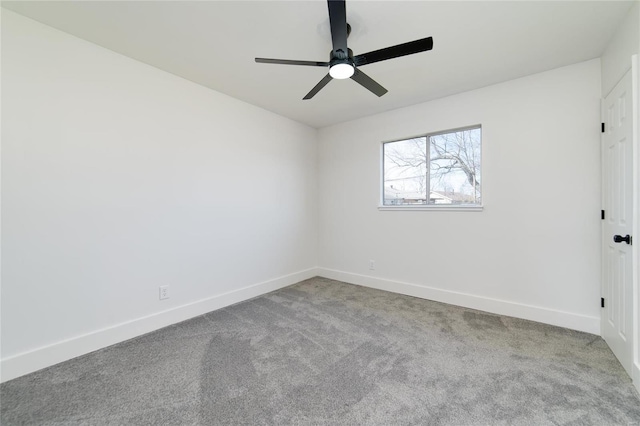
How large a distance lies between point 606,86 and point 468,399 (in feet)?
9.12

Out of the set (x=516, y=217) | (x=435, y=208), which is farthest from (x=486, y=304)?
(x=435, y=208)

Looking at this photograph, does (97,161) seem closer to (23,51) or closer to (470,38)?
(23,51)

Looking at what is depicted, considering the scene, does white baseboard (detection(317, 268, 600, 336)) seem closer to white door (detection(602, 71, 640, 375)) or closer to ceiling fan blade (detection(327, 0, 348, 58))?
white door (detection(602, 71, 640, 375))

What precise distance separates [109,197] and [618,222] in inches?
163

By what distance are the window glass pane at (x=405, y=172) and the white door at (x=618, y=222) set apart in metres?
1.64

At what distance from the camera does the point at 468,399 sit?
1.57m

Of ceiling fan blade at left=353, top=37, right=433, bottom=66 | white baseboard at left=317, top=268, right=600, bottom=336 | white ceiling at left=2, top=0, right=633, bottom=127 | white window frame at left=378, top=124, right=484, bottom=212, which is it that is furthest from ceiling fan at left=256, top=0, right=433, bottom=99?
white baseboard at left=317, top=268, right=600, bottom=336

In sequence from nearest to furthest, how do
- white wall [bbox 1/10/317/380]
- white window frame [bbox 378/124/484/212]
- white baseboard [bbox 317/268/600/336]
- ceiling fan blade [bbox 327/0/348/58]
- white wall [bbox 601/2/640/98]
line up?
1. ceiling fan blade [bbox 327/0/348/58]
2. white wall [bbox 601/2/640/98]
3. white wall [bbox 1/10/317/380]
4. white baseboard [bbox 317/268/600/336]
5. white window frame [bbox 378/124/484/212]

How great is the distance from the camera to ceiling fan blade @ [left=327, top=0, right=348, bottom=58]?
1.41 m

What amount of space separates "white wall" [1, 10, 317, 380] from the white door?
11.2ft

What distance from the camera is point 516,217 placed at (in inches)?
108

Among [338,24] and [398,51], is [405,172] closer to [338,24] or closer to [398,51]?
[398,51]

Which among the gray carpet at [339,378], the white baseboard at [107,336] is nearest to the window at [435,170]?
the gray carpet at [339,378]

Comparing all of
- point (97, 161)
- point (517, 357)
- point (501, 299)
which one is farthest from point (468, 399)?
point (97, 161)
